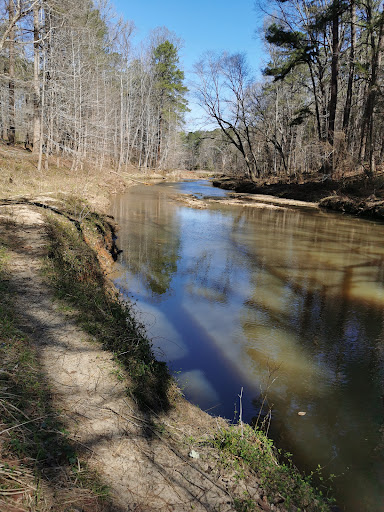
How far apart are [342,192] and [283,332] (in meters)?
17.7

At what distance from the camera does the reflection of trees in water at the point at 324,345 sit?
3814mm

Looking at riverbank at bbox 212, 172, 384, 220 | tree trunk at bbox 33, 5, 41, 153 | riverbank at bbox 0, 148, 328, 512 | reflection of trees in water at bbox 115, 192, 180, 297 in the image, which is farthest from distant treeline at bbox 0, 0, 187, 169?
riverbank at bbox 212, 172, 384, 220

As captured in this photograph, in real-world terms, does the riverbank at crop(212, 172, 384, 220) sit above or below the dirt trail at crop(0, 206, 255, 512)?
above

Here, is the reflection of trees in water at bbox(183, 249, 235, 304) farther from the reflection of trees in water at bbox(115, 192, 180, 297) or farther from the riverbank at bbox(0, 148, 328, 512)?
the riverbank at bbox(0, 148, 328, 512)

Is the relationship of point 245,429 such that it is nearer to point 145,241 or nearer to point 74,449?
point 74,449

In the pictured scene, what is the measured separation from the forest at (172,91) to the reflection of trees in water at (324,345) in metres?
10.6

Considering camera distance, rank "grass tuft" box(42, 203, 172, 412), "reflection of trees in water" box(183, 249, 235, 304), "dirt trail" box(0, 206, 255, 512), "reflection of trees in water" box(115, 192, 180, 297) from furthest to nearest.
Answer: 1. "reflection of trees in water" box(115, 192, 180, 297)
2. "reflection of trees in water" box(183, 249, 235, 304)
3. "grass tuft" box(42, 203, 172, 412)
4. "dirt trail" box(0, 206, 255, 512)

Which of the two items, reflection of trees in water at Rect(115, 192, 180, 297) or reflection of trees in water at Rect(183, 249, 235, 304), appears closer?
reflection of trees in water at Rect(183, 249, 235, 304)

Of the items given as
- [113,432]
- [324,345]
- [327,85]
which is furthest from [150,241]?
[327,85]

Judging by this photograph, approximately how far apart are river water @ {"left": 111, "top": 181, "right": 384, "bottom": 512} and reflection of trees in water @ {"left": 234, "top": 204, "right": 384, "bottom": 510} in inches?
0.7

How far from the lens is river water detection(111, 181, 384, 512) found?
3.82 meters

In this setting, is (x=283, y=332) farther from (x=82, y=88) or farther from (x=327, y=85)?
(x=327, y=85)

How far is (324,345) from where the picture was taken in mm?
5867

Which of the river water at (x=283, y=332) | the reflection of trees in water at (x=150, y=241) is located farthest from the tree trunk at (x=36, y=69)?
the river water at (x=283, y=332)
